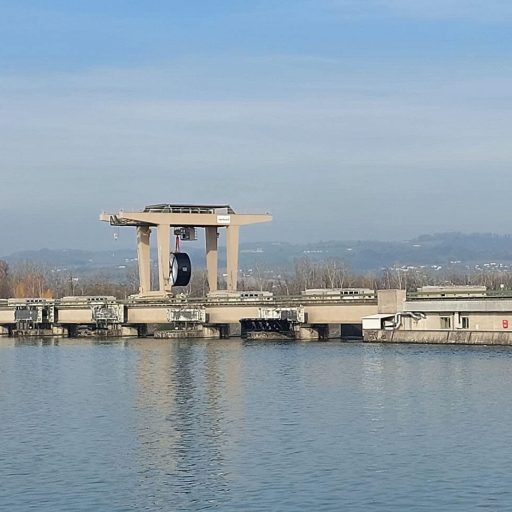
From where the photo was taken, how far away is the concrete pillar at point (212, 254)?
317ft

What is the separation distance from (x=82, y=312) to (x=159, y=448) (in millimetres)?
63133

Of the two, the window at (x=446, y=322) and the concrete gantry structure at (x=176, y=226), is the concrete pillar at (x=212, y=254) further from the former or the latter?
the window at (x=446, y=322)

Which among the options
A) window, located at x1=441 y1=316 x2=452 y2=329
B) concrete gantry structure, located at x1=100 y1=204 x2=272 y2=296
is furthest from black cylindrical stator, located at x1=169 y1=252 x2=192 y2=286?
window, located at x1=441 y1=316 x2=452 y2=329

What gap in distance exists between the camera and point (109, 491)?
3042 centimetres

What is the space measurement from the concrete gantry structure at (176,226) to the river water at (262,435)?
2853 cm

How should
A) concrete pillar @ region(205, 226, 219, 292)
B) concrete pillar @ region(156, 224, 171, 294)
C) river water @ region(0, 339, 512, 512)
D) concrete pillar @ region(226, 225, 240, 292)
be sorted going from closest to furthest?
river water @ region(0, 339, 512, 512)
concrete pillar @ region(156, 224, 171, 294)
concrete pillar @ region(226, 225, 240, 292)
concrete pillar @ region(205, 226, 219, 292)

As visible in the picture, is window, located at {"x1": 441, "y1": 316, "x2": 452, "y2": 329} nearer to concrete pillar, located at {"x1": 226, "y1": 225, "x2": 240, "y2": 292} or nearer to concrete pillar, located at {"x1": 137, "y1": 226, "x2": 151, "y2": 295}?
concrete pillar, located at {"x1": 226, "y1": 225, "x2": 240, "y2": 292}

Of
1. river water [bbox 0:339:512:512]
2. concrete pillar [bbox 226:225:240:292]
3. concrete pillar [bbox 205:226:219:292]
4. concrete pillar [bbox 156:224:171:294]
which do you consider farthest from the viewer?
concrete pillar [bbox 205:226:219:292]

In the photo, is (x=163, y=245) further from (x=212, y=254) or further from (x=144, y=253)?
(x=212, y=254)

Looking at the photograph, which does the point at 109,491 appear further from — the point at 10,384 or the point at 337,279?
the point at 337,279

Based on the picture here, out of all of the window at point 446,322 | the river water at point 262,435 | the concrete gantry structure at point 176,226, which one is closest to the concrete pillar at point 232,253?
the concrete gantry structure at point 176,226

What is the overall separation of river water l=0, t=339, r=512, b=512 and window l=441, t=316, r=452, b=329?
940 cm

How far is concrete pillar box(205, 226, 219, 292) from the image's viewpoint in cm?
9650

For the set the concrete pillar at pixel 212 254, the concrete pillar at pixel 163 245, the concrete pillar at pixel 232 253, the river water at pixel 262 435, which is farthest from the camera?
the concrete pillar at pixel 212 254
